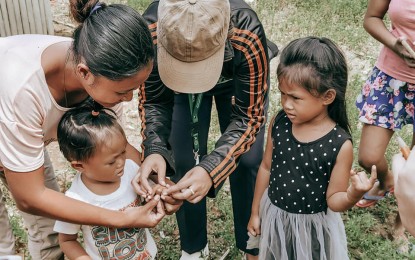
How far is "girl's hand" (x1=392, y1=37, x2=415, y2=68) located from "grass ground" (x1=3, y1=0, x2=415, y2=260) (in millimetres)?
1156

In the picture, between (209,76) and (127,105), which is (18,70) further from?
(127,105)

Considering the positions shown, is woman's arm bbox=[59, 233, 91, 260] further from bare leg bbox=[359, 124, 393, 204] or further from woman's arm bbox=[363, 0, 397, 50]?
woman's arm bbox=[363, 0, 397, 50]

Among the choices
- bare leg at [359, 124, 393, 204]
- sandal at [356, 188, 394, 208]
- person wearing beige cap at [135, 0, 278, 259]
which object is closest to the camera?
person wearing beige cap at [135, 0, 278, 259]

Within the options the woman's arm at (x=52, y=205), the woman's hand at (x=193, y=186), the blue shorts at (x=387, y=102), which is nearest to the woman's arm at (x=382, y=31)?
the blue shorts at (x=387, y=102)

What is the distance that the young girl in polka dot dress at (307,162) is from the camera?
243 centimetres

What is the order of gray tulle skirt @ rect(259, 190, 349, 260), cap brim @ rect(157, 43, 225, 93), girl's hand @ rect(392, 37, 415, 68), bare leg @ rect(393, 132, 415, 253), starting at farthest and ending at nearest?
bare leg @ rect(393, 132, 415, 253)
girl's hand @ rect(392, 37, 415, 68)
gray tulle skirt @ rect(259, 190, 349, 260)
cap brim @ rect(157, 43, 225, 93)

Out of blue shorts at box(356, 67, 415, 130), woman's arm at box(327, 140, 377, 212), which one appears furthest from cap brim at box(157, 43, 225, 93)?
blue shorts at box(356, 67, 415, 130)

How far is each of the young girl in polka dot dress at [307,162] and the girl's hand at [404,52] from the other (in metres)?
0.52

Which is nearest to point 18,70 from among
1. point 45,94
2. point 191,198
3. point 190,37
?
point 45,94

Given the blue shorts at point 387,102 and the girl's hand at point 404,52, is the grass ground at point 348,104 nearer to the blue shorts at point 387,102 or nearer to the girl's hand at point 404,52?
the blue shorts at point 387,102

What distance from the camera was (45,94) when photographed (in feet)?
6.96

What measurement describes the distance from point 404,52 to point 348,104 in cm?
181

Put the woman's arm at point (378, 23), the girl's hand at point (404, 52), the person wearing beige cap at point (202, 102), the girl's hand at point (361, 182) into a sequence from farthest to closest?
the woman's arm at point (378, 23) → the girl's hand at point (404, 52) → the person wearing beige cap at point (202, 102) → the girl's hand at point (361, 182)

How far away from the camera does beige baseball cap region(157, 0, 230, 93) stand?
2.21 meters
